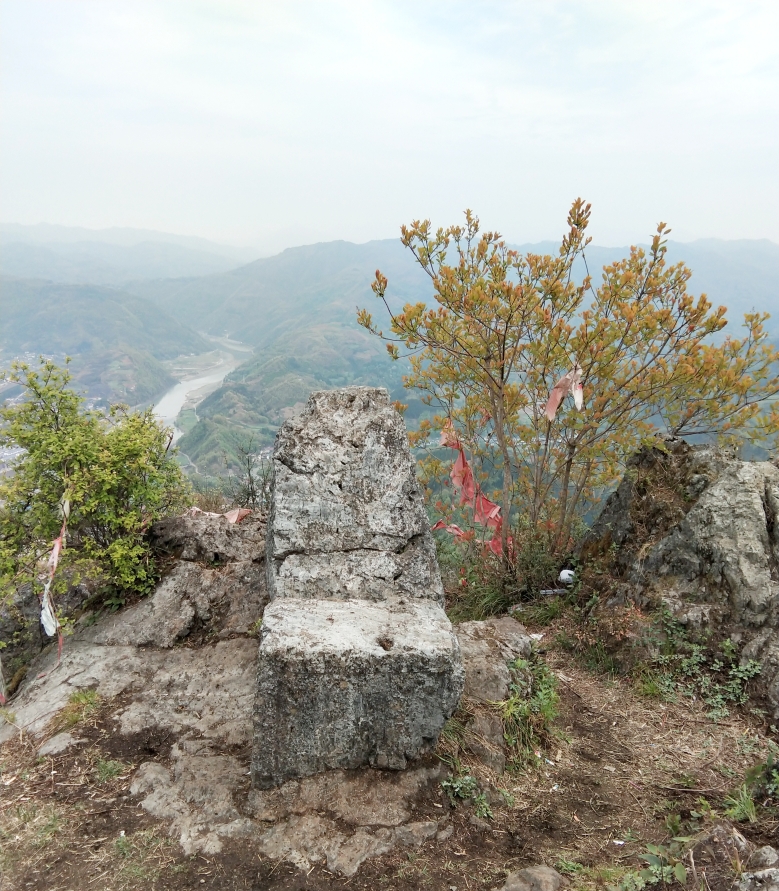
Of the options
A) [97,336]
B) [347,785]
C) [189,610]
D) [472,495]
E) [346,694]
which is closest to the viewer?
[346,694]

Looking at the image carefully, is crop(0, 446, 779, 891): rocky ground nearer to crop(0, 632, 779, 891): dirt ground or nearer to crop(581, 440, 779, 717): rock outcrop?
crop(0, 632, 779, 891): dirt ground

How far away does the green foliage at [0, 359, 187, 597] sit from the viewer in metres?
4.73

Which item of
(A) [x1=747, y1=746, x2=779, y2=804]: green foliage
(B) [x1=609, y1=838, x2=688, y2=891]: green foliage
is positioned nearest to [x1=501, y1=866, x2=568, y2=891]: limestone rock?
(B) [x1=609, y1=838, x2=688, y2=891]: green foliage

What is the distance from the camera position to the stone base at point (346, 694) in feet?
11.1

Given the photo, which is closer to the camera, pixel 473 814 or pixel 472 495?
pixel 473 814

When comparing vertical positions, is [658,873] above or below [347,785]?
above

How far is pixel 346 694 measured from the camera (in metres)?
3.46

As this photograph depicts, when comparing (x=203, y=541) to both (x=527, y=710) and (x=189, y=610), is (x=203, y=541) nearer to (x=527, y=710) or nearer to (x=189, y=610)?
(x=189, y=610)

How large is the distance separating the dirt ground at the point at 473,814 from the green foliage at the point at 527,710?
12cm

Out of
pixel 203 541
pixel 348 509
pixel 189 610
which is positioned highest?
pixel 348 509

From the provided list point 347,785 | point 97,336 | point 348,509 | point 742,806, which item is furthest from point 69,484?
point 97,336

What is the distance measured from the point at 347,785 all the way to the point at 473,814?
34.2 inches

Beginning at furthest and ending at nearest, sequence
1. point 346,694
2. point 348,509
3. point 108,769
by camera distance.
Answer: point 348,509 < point 108,769 < point 346,694

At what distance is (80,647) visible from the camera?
5.17m
